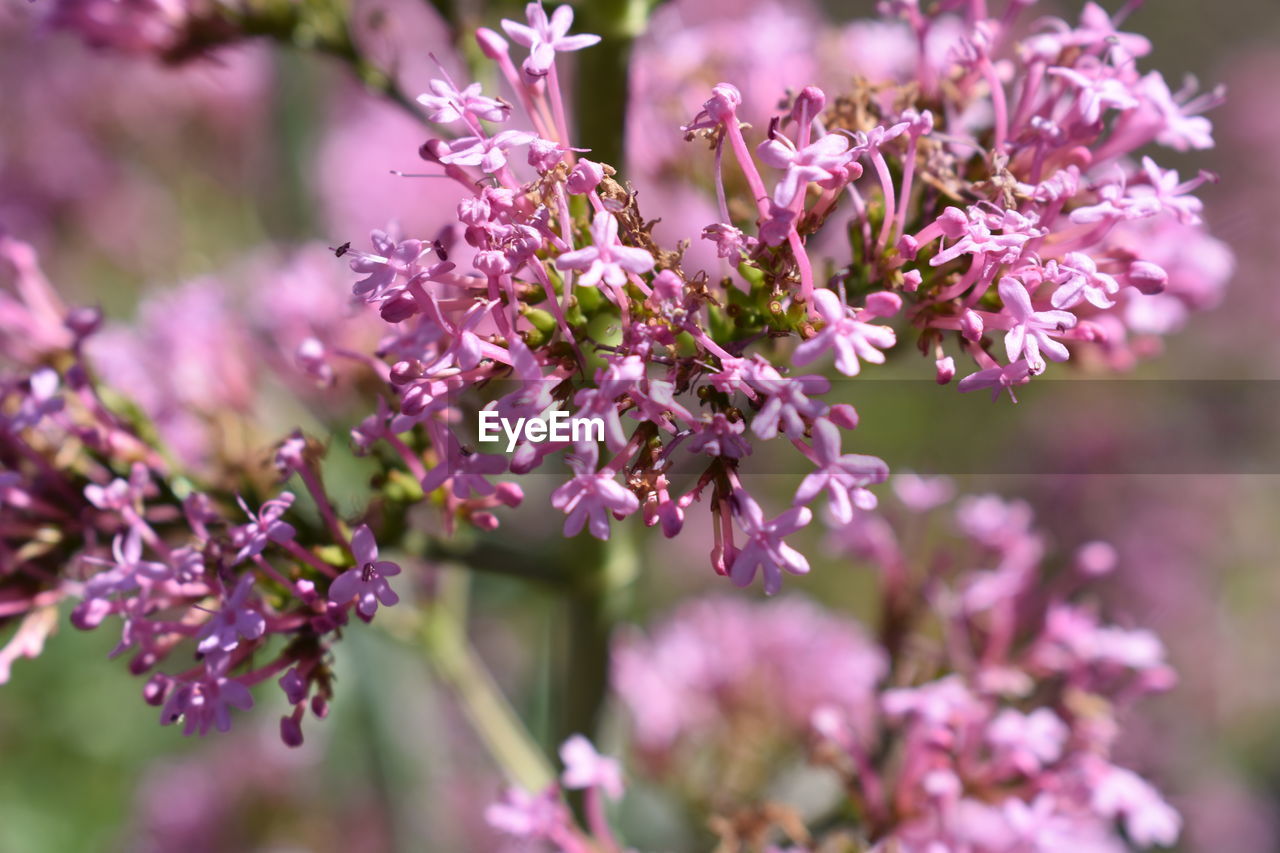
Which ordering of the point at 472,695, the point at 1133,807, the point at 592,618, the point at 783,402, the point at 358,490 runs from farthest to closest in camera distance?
the point at 358,490 < the point at 472,695 < the point at 592,618 < the point at 1133,807 < the point at 783,402

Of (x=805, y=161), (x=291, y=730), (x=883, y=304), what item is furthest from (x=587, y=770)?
(x=805, y=161)

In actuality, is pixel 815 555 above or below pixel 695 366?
below

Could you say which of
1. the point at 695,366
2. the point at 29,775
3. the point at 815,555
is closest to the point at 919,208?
the point at 695,366

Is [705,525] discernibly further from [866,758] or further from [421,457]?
[421,457]

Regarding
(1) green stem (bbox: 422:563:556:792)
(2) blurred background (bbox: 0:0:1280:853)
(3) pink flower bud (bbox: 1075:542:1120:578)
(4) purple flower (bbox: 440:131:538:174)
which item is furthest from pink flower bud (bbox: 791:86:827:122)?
(2) blurred background (bbox: 0:0:1280:853)

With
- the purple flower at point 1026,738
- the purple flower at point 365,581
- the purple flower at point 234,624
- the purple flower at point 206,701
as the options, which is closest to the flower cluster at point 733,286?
the purple flower at point 365,581

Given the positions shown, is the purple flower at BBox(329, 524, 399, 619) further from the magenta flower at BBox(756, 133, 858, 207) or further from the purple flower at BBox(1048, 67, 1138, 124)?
the purple flower at BBox(1048, 67, 1138, 124)

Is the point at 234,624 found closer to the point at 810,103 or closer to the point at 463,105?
the point at 463,105
